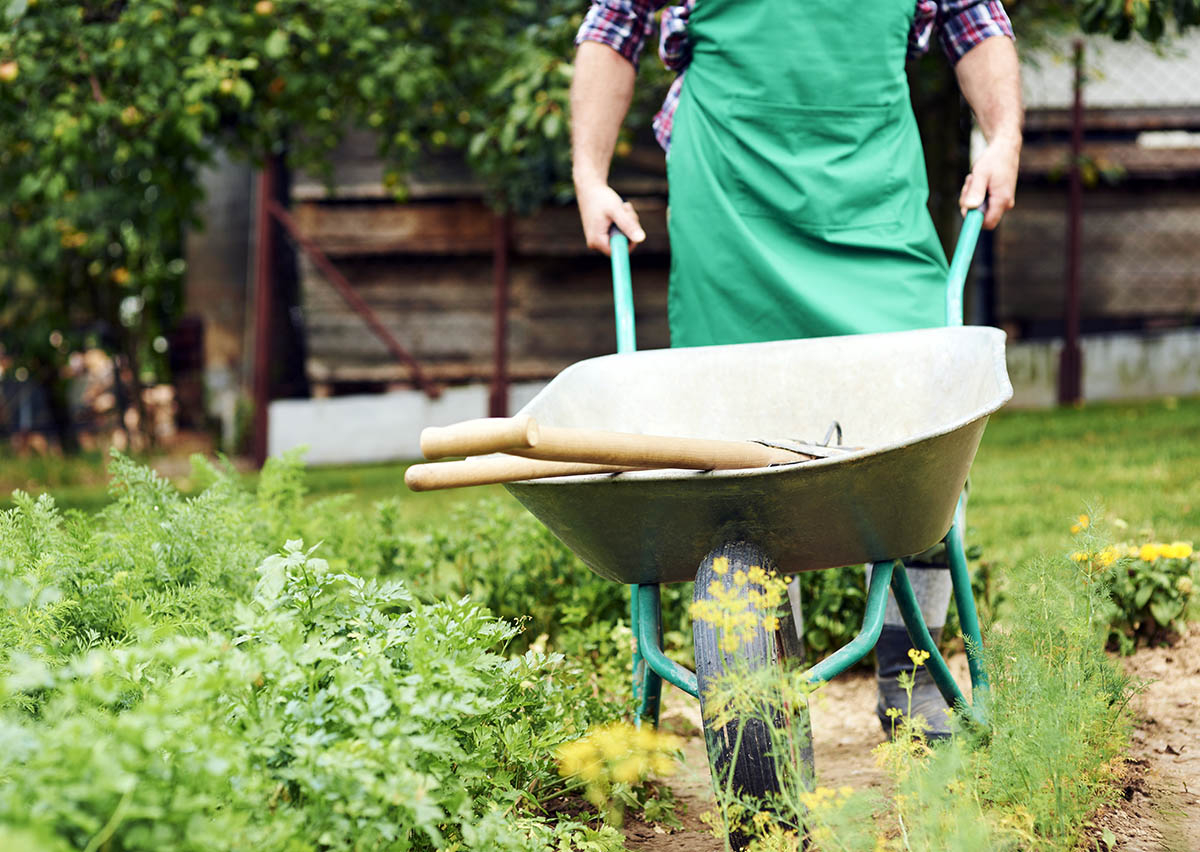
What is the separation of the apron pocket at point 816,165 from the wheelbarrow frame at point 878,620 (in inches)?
7.0

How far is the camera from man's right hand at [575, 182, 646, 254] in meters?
2.03

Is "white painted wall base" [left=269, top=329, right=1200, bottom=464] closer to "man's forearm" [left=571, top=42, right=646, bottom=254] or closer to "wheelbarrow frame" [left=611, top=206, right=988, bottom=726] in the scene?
"man's forearm" [left=571, top=42, right=646, bottom=254]

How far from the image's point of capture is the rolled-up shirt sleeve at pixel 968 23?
216 centimetres

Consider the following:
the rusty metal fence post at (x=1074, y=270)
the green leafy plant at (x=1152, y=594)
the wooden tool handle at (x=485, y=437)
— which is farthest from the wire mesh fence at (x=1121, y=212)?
the wooden tool handle at (x=485, y=437)

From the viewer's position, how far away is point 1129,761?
1909 millimetres

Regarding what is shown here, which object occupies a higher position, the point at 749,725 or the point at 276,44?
the point at 276,44

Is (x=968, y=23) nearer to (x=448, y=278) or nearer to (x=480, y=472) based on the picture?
(x=480, y=472)

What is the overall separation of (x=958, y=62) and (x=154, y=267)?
647 centimetres

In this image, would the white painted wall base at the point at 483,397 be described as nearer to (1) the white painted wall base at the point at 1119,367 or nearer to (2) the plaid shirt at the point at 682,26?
(1) the white painted wall base at the point at 1119,367

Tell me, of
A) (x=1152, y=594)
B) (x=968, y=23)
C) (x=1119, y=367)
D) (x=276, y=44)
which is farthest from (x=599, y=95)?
(x=1119, y=367)

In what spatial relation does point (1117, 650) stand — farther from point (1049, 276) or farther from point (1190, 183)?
point (1190, 183)

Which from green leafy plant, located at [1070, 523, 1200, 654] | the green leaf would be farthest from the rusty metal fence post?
A: green leafy plant, located at [1070, 523, 1200, 654]

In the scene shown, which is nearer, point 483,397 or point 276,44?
point 276,44

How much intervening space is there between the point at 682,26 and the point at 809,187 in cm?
44
